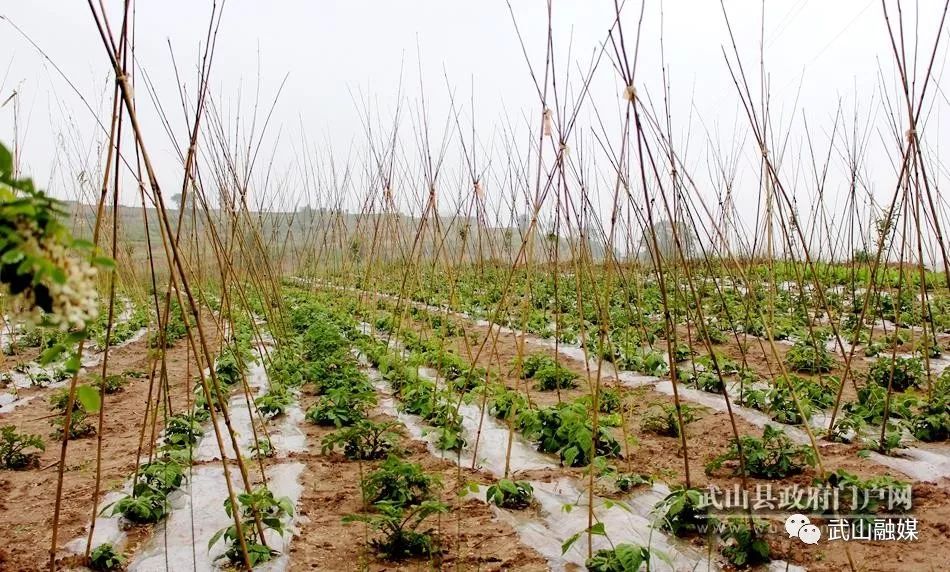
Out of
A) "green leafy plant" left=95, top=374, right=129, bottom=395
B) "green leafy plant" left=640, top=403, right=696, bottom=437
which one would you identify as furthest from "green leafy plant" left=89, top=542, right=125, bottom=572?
"green leafy plant" left=95, top=374, right=129, bottom=395

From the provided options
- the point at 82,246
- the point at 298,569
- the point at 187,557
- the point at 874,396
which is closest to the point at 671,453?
the point at 874,396

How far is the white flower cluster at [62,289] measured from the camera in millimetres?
803

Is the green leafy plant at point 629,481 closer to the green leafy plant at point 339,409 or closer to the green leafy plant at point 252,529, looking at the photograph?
the green leafy plant at point 252,529

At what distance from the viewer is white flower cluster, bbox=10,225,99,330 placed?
803mm

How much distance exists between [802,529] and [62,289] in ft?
7.77

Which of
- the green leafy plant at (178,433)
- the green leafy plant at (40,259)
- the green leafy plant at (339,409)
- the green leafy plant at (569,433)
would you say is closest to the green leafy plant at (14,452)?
the green leafy plant at (178,433)

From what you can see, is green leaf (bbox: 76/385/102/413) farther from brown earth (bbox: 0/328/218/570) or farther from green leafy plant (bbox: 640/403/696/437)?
green leafy plant (bbox: 640/403/696/437)

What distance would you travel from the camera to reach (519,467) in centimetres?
319

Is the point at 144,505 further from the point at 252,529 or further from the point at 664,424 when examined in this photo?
the point at 664,424

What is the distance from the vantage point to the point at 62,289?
0.80 metres

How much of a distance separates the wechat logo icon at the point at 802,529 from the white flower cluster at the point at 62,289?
231 cm

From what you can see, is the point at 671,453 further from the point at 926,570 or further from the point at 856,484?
the point at 926,570

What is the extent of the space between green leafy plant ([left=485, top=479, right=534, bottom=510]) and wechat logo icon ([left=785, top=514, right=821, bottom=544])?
3.12 ft

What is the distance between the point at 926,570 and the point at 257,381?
4.64 m
